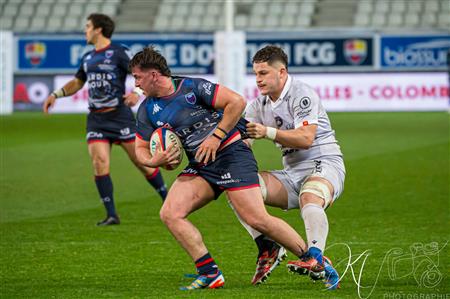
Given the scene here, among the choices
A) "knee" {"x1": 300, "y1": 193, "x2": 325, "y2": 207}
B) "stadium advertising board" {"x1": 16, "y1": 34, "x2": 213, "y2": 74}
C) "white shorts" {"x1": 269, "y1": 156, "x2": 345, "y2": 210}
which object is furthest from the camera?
"stadium advertising board" {"x1": 16, "y1": 34, "x2": 213, "y2": 74}

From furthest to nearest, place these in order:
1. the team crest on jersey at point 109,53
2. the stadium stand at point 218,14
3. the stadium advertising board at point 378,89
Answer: the stadium stand at point 218,14
the stadium advertising board at point 378,89
the team crest on jersey at point 109,53

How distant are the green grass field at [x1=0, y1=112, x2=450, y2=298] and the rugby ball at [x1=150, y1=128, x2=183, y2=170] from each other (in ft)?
3.17

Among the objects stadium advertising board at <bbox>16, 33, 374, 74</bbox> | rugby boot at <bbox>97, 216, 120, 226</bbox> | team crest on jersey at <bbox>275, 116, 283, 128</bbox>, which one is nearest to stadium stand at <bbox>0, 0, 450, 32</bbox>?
stadium advertising board at <bbox>16, 33, 374, 74</bbox>

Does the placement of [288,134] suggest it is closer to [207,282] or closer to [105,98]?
[207,282]

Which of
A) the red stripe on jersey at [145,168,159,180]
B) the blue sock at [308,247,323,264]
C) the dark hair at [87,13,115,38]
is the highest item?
the dark hair at [87,13,115,38]

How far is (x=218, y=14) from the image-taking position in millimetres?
35406

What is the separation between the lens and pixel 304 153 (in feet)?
27.1

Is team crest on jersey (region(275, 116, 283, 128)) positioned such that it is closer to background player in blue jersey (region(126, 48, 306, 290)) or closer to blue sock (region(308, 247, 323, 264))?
background player in blue jersey (region(126, 48, 306, 290))

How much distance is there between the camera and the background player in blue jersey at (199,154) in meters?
7.59

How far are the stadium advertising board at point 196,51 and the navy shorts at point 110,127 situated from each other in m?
18.4

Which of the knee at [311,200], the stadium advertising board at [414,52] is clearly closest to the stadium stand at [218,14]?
the stadium advertising board at [414,52]

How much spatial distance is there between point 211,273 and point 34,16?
2941 cm

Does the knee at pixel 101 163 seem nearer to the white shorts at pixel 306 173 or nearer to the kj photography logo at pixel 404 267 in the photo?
the kj photography logo at pixel 404 267

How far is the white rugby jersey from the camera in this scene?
791 cm
